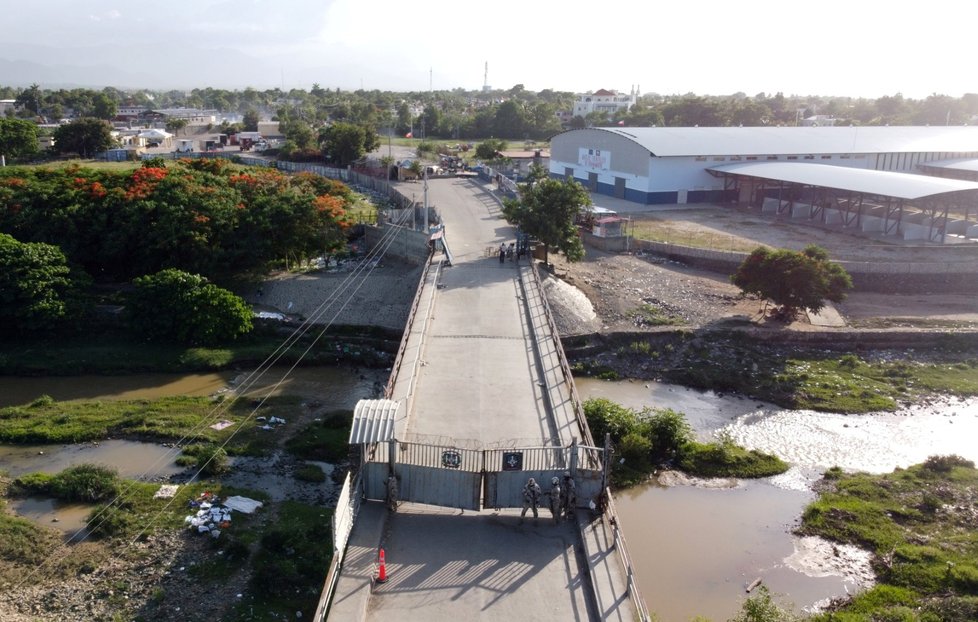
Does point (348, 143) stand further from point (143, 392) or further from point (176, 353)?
point (143, 392)

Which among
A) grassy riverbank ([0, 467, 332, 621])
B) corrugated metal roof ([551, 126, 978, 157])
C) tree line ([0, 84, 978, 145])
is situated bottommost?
grassy riverbank ([0, 467, 332, 621])

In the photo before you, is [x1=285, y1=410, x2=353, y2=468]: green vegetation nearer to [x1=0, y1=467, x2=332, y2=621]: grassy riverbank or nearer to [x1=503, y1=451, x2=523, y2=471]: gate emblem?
[x1=0, y1=467, x2=332, y2=621]: grassy riverbank

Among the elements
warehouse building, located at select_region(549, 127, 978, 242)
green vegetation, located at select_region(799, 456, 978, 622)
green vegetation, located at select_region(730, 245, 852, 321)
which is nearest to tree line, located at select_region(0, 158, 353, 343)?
green vegetation, located at select_region(730, 245, 852, 321)

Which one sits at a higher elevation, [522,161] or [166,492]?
[522,161]

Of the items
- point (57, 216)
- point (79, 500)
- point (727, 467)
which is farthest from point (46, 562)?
point (57, 216)

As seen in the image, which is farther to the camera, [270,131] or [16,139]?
[270,131]

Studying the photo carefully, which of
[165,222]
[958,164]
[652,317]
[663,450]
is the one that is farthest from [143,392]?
[958,164]

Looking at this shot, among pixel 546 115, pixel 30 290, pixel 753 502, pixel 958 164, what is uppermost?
pixel 546 115
